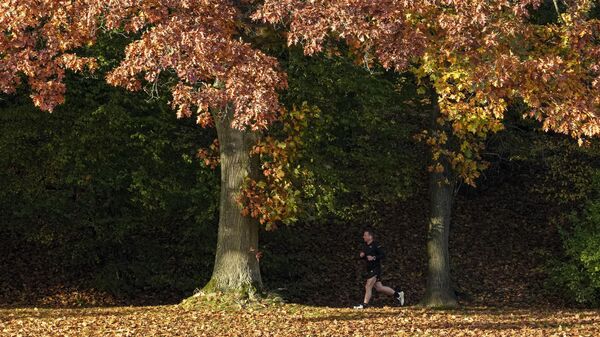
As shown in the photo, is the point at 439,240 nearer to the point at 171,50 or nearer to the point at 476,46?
the point at 476,46

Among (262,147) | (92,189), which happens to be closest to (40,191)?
(92,189)

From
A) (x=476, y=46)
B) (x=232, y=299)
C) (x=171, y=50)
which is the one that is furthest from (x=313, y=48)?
(x=232, y=299)

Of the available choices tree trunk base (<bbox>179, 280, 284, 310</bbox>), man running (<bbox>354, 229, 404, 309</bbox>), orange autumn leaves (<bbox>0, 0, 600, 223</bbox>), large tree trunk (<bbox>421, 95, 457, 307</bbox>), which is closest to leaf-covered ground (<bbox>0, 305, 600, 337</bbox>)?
tree trunk base (<bbox>179, 280, 284, 310</bbox>)

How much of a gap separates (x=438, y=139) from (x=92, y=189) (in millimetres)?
7584

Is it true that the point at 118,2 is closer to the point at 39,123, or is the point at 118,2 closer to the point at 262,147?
the point at 262,147

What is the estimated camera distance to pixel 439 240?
2044 cm

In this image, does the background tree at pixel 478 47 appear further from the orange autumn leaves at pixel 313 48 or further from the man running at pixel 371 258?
the man running at pixel 371 258

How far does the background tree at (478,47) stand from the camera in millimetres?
13508

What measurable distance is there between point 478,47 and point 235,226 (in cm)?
567

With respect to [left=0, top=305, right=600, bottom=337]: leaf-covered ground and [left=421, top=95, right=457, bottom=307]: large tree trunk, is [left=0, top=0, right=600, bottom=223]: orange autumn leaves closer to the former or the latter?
[left=0, top=305, right=600, bottom=337]: leaf-covered ground

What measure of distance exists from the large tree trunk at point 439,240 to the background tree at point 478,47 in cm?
283

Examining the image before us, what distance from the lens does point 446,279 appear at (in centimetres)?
2044

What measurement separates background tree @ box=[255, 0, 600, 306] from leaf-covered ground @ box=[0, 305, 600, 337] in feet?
10.3

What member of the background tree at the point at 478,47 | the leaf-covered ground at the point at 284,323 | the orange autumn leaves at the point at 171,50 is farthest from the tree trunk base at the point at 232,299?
the orange autumn leaves at the point at 171,50
